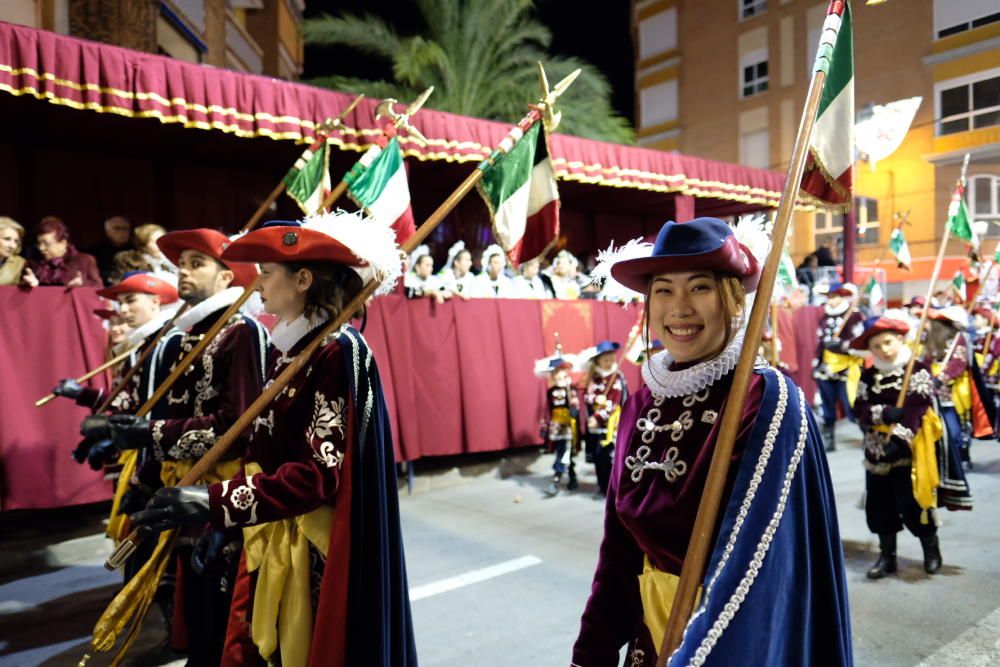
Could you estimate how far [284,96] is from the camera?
6348 millimetres

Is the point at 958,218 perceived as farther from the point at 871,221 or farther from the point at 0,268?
the point at 0,268

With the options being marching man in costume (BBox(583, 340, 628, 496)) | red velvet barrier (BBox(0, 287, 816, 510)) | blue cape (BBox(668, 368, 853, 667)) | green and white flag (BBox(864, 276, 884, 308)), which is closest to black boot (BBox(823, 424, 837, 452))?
red velvet barrier (BBox(0, 287, 816, 510))

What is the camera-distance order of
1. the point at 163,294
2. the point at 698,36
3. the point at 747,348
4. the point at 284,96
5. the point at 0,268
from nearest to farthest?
1. the point at 747,348
2. the point at 163,294
3. the point at 0,268
4. the point at 284,96
5. the point at 698,36

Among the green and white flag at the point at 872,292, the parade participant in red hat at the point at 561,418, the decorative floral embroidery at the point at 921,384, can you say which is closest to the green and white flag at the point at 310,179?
the parade participant in red hat at the point at 561,418

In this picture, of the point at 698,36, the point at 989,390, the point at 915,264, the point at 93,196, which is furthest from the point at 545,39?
the point at 989,390

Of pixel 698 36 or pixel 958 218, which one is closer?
pixel 958 218

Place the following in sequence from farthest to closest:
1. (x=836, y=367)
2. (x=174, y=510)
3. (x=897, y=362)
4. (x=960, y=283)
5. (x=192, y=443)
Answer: (x=960, y=283) < (x=836, y=367) < (x=897, y=362) < (x=192, y=443) < (x=174, y=510)

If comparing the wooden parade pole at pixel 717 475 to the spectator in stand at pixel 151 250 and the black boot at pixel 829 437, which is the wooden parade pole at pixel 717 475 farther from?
the black boot at pixel 829 437

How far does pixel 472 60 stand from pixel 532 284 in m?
8.07

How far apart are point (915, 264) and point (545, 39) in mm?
8906

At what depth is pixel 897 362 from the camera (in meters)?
4.48

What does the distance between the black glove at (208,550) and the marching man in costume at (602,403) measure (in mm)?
4330

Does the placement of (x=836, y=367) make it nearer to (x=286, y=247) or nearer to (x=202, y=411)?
(x=202, y=411)

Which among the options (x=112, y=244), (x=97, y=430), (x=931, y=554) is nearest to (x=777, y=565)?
(x=97, y=430)
